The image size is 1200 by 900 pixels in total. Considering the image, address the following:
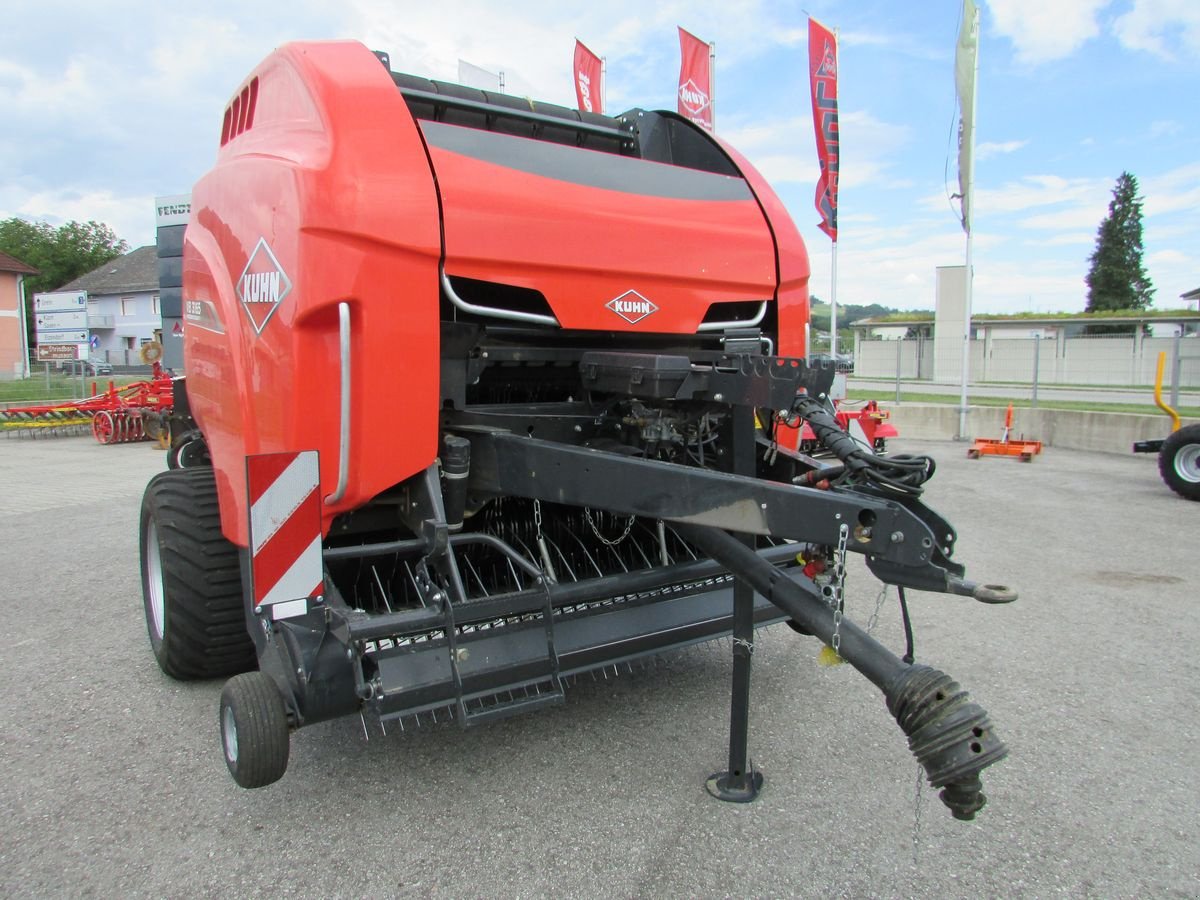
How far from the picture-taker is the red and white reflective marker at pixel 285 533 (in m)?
2.48

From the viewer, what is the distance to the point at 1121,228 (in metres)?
59.6

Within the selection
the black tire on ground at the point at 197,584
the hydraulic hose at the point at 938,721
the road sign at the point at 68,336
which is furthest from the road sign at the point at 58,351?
the hydraulic hose at the point at 938,721

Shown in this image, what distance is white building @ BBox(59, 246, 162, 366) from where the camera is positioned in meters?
50.9

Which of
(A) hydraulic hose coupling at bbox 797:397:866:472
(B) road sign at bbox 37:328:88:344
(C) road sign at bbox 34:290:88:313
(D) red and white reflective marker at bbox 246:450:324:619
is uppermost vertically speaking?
(C) road sign at bbox 34:290:88:313

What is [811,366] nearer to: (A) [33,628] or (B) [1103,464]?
(A) [33,628]

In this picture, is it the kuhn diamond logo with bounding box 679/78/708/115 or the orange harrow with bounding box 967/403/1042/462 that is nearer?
the orange harrow with bounding box 967/403/1042/462

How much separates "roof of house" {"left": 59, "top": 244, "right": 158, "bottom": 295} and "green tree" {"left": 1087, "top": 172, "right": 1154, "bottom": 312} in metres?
62.8

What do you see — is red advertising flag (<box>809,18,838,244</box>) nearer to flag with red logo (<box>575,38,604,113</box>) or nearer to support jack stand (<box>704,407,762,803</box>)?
flag with red logo (<box>575,38,604,113</box>)

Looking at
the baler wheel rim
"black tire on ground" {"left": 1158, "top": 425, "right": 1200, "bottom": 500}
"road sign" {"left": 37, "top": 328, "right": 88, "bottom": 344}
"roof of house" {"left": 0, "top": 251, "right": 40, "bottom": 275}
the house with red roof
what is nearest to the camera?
the baler wheel rim

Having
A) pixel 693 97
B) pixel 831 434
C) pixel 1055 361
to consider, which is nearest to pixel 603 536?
pixel 831 434

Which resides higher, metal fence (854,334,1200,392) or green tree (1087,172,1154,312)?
green tree (1087,172,1154,312)

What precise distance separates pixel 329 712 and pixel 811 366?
186cm

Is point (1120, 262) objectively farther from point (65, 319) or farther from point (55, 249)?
point (55, 249)

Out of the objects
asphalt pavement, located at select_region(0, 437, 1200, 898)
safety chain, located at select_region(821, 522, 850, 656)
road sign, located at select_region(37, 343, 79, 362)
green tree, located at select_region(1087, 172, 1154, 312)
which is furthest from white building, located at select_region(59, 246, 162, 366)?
green tree, located at select_region(1087, 172, 1154, 312)
